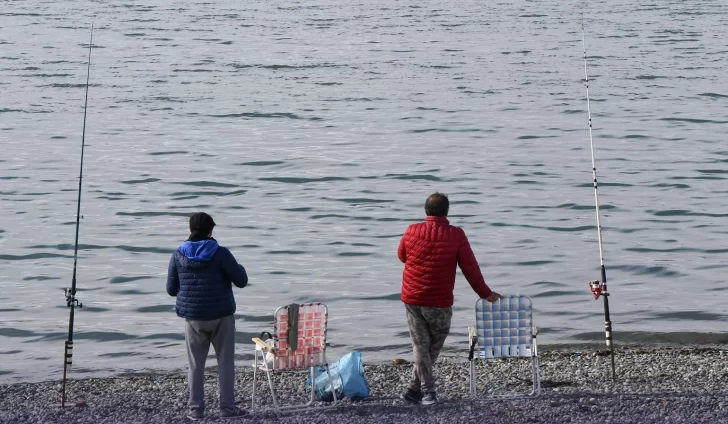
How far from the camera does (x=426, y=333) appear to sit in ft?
28.3

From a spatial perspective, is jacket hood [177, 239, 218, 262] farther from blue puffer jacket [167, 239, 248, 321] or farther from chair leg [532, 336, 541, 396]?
chair leg [532, 336, 541, 396]

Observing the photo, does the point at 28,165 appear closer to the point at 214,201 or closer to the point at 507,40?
the point at 214,201

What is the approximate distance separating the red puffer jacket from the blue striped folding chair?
1.51ft

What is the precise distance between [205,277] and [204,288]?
74 mm

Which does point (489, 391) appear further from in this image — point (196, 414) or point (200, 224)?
point (200, 224)

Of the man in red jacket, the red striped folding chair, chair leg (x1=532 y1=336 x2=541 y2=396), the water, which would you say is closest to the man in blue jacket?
the red striped folding chair

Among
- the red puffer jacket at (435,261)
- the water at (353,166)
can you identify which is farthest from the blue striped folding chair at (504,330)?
the water at (353,166)

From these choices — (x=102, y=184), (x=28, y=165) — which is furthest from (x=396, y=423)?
(x=28, y=165)

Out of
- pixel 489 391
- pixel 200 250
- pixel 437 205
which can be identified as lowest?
pixel 489 391

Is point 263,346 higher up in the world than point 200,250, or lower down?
lower down

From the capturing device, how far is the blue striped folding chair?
8.85 m

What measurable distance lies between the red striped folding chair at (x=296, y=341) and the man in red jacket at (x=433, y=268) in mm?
705

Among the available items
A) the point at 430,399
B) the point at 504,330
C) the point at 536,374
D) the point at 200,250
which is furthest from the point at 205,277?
the point at 536,374

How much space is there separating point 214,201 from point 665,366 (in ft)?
40.3
